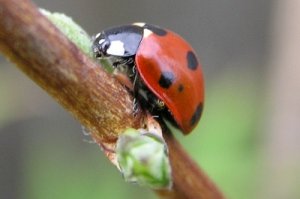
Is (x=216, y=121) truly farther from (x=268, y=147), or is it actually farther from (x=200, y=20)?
(x=200, y=20)

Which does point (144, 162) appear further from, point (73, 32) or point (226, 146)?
point (226, 146)

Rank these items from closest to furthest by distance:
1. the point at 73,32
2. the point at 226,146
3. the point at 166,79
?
the point at 73,32, the point at 166,79, the point at 226,146

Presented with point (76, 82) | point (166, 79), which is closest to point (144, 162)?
point (76, 82)

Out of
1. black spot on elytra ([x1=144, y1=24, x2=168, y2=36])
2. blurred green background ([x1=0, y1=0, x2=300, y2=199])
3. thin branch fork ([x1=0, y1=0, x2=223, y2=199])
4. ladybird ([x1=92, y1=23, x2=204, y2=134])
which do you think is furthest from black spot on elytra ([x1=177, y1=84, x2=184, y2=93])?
blurred green background ([x1=0, y1=0, x2=300, y2=199])

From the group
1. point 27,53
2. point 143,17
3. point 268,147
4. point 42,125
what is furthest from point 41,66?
point 143,17

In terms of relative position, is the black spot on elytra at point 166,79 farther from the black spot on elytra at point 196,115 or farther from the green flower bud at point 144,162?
the green flower bud at point 144,162

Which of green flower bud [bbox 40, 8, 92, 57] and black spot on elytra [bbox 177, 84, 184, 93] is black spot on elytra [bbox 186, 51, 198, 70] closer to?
black spot on elytra [bbox 177, 84, 184, 93]

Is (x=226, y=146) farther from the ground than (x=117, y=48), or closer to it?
closer to it
